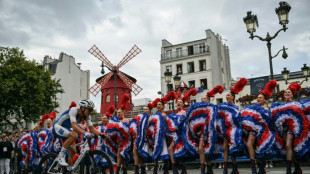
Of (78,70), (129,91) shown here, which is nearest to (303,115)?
(129,91)

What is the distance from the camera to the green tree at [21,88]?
28641mm

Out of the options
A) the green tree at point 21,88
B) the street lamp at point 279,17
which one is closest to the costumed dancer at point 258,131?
the street lamp at point 279,17

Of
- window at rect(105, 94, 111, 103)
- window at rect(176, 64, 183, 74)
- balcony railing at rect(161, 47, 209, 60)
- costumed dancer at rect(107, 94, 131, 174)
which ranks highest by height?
balcony railing at rect(161, 47, 209, 60)

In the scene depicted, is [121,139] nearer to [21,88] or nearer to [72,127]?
[72,127]

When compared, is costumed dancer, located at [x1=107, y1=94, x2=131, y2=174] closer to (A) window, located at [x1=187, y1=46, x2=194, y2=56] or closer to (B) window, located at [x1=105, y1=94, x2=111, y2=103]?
(B) window, located at [x1=105, y1=94, x2=111, y2=103]

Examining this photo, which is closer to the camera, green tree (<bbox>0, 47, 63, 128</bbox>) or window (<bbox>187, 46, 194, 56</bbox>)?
green tree (<bbox>0, 47, 63, 128</bbox>)

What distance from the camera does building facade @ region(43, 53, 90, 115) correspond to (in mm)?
48094

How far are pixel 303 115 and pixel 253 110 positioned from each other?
3.70ft

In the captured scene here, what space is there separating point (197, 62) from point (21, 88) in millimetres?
23746

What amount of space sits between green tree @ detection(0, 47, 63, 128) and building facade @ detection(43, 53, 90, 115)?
627 inches

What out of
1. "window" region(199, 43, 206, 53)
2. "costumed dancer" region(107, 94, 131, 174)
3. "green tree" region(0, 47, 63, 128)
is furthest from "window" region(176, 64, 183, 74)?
"costumed dancer" region(107, 94, 131, 174)

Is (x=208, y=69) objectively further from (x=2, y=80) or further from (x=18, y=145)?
(x=18, y=145)

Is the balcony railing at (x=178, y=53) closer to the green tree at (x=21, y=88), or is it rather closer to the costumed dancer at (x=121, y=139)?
the green tree at (x=21, y=88)

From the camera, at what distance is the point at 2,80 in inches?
1108
